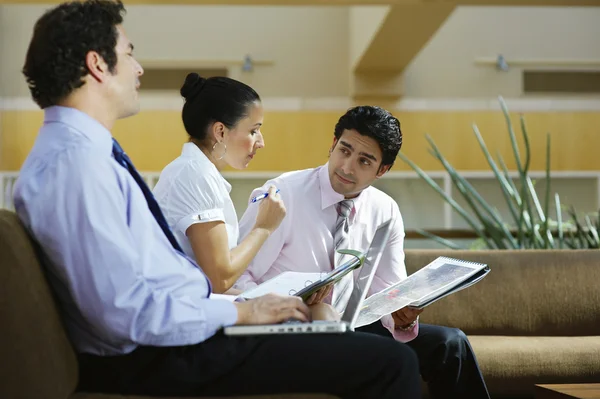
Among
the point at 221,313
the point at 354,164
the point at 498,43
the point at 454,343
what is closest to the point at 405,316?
the point at 454,343

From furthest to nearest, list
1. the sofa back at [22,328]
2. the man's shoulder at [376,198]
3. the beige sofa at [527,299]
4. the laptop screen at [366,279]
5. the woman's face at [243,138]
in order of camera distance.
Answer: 1. the beige sofa at [527,299]
2. the man's shoulder at [376,198]
3. the woman's face at [243,138]
4. the laptop screen at [366,279]
5. the sofa back at [22,328]

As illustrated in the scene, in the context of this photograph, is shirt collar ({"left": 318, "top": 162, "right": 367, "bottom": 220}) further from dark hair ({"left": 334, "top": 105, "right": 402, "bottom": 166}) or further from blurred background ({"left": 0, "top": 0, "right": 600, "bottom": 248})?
blurred background ({"left": 0, "top": 0, "right": 600, "bottom": 248})

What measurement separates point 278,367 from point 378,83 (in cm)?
730

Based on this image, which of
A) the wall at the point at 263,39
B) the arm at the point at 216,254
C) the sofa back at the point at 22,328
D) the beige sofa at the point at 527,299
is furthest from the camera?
the wall at the point at 263,39

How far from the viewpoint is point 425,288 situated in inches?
75.6

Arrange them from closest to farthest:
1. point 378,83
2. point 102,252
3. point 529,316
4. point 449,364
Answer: point 102,252 < point 449,364 < point 529,316 < point 378,83

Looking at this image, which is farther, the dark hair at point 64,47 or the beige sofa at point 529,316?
the beige sofa at point 529,316

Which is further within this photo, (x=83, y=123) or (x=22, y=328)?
(x=83, y=123)

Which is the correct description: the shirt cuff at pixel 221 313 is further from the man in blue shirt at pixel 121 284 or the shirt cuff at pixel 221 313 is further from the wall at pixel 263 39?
the wall at pixel 263 39

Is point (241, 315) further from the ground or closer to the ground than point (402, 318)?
further from the ground

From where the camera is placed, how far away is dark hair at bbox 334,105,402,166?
2.44 meters

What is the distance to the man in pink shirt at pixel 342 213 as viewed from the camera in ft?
7.80

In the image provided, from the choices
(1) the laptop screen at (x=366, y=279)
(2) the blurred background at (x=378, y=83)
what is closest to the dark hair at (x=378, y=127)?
(1) the laptop screen at (x=366, y=279)

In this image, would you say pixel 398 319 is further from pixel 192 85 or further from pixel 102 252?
pixel 102 252
